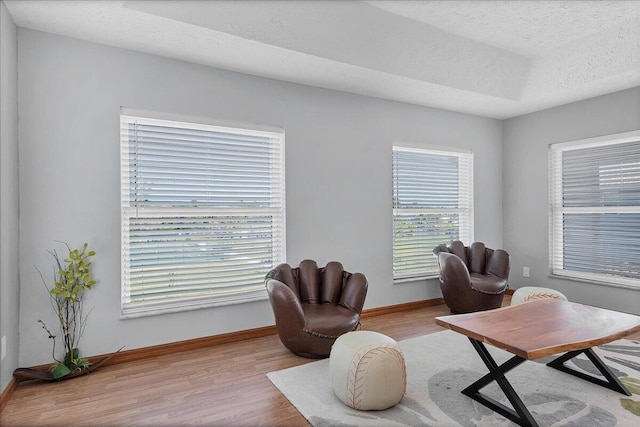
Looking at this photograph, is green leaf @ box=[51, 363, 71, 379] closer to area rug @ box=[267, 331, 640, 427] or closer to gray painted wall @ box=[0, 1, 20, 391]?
gray painted wall @ box=[0, 1, 20, 391]

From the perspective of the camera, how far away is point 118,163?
3.04 meters

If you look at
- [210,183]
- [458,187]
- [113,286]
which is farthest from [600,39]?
[113,286]

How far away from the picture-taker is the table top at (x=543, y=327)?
200 cm

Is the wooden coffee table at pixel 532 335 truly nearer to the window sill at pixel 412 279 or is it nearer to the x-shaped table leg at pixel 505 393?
the x-shaped table leg at pixel 505 393

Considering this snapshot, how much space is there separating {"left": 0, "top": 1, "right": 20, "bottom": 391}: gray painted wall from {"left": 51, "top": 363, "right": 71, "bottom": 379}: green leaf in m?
0.25

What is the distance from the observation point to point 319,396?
2375 mm

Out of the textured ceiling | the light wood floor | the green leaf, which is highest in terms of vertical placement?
the textured ceiling

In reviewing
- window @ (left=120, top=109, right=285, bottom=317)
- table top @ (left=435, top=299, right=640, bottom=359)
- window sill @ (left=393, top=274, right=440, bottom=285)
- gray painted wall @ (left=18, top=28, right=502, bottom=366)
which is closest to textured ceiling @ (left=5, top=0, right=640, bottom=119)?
gray painted wall @ (left=18, top=28, right=502, bottom=366)

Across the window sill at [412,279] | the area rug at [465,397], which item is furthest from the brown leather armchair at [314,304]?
the window sill at [412,279]

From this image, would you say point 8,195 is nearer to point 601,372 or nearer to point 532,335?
point 532,335

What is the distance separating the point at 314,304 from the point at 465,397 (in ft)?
4.94

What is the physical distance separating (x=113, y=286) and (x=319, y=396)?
193cm

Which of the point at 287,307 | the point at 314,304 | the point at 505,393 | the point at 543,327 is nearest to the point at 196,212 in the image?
the point at 287,307

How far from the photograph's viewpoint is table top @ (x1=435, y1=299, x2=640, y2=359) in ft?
6.55
